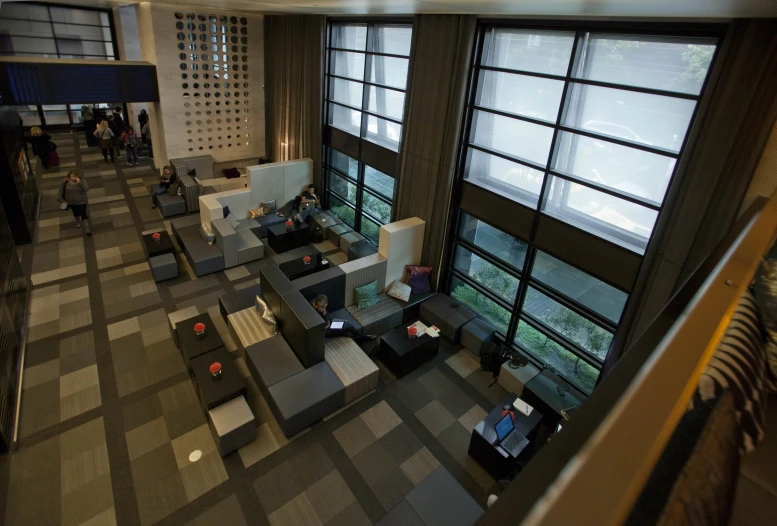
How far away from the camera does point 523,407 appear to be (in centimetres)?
595

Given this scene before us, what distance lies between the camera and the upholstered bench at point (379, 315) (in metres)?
7.64

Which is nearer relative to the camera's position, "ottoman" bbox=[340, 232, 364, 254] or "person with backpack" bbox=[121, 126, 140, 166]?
"ottoman" bbox=[340, 232, 364, 254]

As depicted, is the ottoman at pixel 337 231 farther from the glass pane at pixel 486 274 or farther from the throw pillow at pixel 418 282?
the glass pane at pixel 486 274

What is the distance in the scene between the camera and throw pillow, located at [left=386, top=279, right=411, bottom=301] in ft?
26.9

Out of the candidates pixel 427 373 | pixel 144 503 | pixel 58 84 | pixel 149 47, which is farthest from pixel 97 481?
pixel 149 47

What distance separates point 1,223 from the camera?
280 inches

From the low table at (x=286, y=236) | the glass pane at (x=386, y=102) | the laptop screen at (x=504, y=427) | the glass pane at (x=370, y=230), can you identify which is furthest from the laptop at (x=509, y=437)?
the low table at (x=286, y=236)

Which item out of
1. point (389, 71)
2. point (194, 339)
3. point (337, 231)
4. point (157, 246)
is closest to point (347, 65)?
point (389, 71)

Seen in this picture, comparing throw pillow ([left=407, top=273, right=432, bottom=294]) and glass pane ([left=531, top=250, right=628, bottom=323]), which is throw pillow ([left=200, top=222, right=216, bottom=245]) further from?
glass pane ([left=531, top=250, right=628, bottom=323])

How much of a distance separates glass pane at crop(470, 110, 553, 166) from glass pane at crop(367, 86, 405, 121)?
6.44 feet

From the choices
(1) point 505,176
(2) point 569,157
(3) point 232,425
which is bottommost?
(3) point 232,425

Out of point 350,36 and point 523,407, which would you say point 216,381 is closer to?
point 523,407

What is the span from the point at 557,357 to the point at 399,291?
296 cm

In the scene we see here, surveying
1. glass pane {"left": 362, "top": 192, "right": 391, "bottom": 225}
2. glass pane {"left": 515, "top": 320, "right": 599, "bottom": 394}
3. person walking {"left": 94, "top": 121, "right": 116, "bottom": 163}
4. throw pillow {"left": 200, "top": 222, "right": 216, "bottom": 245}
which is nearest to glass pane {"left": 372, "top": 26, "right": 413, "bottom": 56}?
glass pane {"left": 362, "top": 192, "right": 391, "bottom": 225}
